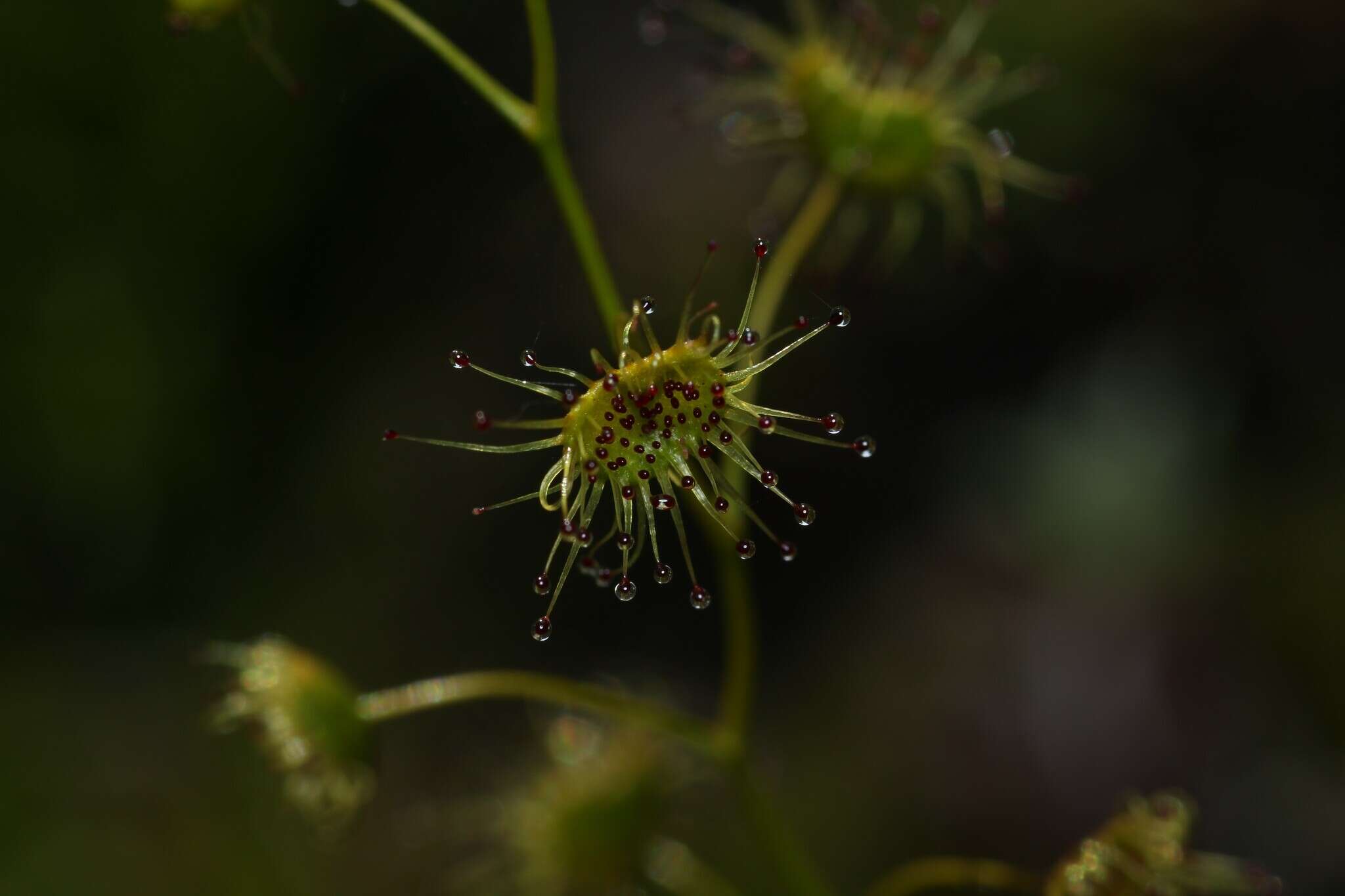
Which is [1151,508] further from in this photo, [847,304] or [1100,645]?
[847,304]

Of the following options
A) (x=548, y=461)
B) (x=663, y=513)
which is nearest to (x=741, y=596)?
(x=663, y=513)

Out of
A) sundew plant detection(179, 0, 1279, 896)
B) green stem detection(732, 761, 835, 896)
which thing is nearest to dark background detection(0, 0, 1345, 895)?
sundew plant detection(179, 0, 1279, 896)

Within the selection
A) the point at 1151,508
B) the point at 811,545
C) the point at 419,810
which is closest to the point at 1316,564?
the point at 1151,508

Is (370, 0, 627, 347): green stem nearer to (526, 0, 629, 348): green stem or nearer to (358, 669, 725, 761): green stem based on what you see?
(526, 0, 629, 348): green stem

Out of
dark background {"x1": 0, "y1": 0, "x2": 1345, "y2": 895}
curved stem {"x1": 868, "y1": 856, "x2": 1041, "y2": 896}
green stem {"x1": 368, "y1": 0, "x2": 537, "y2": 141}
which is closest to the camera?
green stem {"x1": 368, "y1": 0, "x2": 537, "y2": 141}

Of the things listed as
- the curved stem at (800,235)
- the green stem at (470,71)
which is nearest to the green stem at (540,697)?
the curved stem at (800,235)

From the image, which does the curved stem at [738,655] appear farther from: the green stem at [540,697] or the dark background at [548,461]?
the dark background at [548,461]
